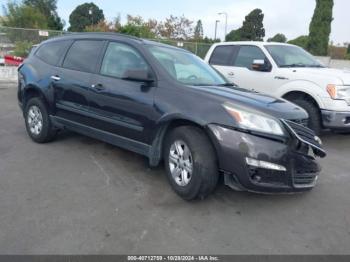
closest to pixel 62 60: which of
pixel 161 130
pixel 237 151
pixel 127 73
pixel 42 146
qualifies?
pixel 42 146

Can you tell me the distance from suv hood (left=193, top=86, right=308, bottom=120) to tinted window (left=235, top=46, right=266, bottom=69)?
3534mm

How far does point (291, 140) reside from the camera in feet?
11.2

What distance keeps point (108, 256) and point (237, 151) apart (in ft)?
4.81

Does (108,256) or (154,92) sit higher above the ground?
(154,92)

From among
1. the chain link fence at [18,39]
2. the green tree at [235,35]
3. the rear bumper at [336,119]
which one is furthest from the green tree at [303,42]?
the rear bumper at [336,119]

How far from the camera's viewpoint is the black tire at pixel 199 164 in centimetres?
349

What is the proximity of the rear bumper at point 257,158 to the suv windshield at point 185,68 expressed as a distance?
105 centimetres

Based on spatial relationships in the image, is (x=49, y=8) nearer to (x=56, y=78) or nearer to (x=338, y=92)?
(x=56, y=78)

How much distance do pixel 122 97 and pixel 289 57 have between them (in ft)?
14.6

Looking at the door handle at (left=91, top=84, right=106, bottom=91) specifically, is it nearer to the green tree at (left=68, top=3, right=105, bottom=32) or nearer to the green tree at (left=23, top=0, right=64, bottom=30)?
the green tree at (left=23, top=0, right=64, bottom=30)

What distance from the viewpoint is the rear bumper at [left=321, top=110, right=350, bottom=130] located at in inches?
241

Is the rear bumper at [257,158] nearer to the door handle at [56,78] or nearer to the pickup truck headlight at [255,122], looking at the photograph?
the pickup truck headlight at [255,122]

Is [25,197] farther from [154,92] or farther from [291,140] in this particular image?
[291,140]

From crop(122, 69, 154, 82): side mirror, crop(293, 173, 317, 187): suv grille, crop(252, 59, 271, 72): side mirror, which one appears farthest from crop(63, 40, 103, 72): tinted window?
crop(252, 59, 271, 72): side mirror
